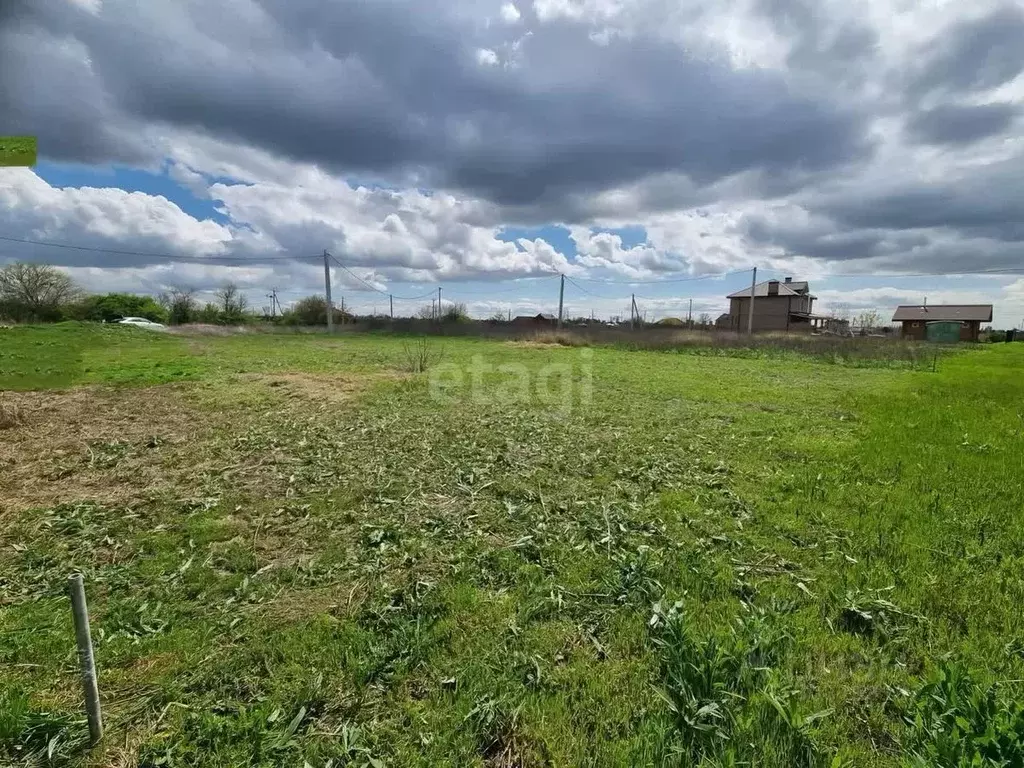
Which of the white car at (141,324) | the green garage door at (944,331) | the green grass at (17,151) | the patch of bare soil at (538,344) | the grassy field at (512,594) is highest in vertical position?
the green garage door at (944,331)

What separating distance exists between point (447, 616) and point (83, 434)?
6.04 metres

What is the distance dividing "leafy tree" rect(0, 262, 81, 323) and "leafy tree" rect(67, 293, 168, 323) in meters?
1.66

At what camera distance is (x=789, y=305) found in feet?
143

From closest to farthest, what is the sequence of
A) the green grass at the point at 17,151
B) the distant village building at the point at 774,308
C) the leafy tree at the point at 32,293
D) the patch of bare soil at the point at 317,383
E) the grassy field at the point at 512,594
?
the grassy field at the point at 512,594, the green grass at the point at 17,151, the patch of bare soil at the point at 317,383, the leafy tree at the point at 32,293, the distant village building at the point at 774,308

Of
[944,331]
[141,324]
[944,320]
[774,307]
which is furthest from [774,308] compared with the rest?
[141,324]

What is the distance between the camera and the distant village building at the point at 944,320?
40594 millimetres

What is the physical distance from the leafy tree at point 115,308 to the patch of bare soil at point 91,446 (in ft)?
76.0

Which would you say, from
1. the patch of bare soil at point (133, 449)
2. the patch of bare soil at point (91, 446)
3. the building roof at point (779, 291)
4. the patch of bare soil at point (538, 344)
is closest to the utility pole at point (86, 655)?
the patch of bare soil at point (133, 449)

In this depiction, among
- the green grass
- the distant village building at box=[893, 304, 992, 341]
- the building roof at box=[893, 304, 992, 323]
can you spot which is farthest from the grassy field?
the building roof at box=[893, 304, 992, 323]

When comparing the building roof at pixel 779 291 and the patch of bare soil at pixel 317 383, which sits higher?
the building roof at pixel 779 291

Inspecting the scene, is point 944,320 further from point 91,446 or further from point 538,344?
point 91,446

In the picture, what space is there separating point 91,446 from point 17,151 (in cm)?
457

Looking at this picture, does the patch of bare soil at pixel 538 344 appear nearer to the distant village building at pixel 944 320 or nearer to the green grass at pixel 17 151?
the green grass at pixel 17 151

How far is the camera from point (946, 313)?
A: 51312 millimetres
